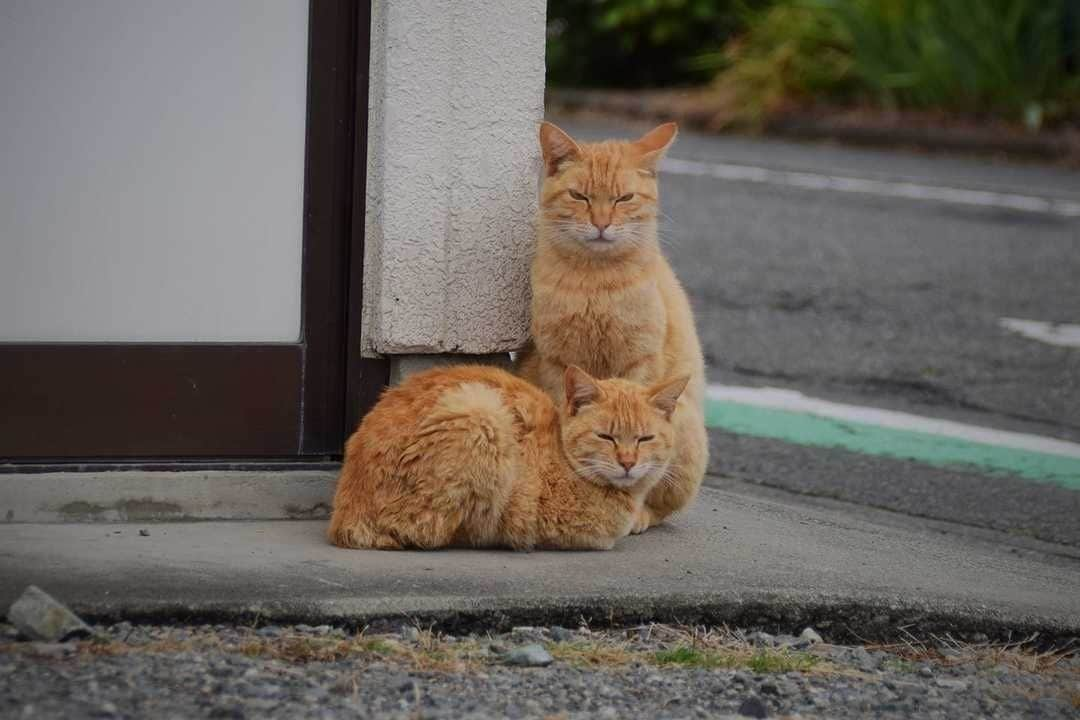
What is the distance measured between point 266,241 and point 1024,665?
7.87 ft

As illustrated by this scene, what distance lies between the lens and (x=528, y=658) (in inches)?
149

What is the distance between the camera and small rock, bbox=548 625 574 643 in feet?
13.0

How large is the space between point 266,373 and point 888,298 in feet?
16.0

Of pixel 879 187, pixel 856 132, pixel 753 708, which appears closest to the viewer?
pixel 753 708

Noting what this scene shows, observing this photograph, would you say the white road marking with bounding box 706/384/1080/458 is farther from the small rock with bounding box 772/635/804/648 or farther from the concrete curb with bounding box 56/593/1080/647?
the small rock with bounding box 772/635/804/648

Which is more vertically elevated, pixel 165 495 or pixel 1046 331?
pixel 1046 331

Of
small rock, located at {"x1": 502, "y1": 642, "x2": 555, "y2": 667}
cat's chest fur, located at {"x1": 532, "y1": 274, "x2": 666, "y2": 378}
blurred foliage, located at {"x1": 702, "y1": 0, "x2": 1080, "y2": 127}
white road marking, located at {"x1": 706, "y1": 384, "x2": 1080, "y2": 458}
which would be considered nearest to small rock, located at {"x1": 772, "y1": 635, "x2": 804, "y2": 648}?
small rock, located at {"x1": 502, "y1": 642, "x2": 555, "y2": 667}

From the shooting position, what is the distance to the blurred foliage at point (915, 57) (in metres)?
13.0

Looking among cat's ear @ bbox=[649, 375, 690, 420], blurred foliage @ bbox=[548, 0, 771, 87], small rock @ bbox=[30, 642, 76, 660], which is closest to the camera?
small rock @ bbox=[30, 642, 76, 660]

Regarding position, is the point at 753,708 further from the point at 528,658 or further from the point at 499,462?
the point at 499,462

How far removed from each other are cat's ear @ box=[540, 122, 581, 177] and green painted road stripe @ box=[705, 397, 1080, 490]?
7.33 ft

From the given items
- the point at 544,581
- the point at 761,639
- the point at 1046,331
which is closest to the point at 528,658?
the point at 544,581

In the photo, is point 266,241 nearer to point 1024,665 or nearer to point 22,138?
point 22,138

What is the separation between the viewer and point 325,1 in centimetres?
467
